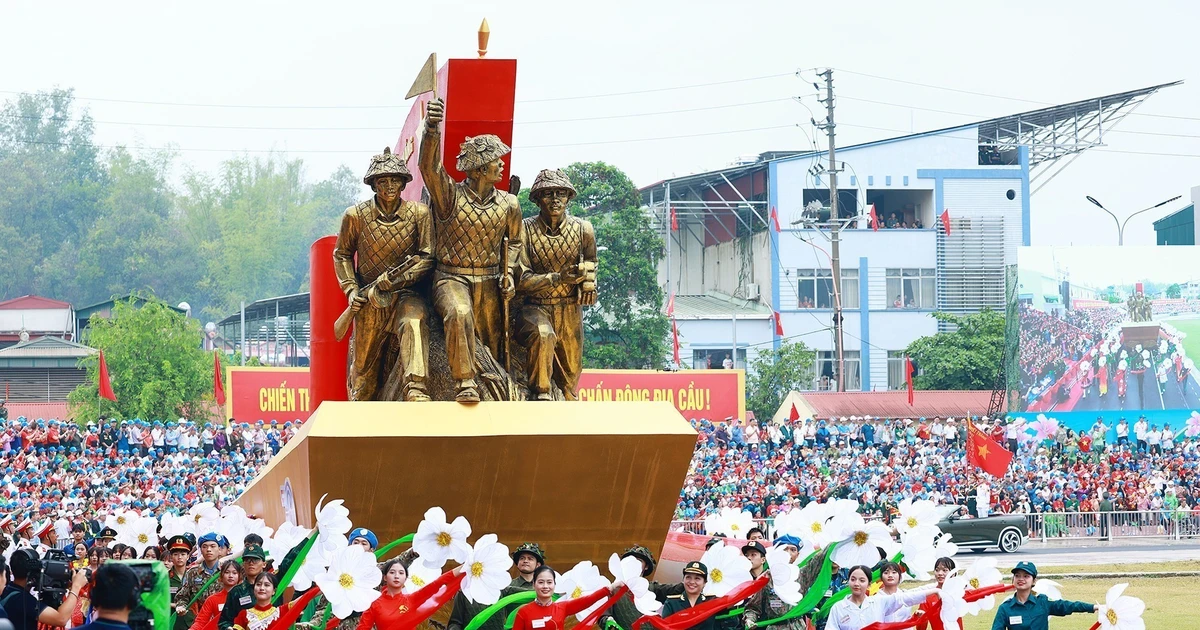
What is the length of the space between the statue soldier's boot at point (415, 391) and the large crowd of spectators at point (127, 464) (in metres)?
11.5

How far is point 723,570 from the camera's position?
8.16 m

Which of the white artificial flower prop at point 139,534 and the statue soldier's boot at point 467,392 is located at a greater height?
the statue soldier's boot at point 467,392

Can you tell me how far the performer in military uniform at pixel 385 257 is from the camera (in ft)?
38.3

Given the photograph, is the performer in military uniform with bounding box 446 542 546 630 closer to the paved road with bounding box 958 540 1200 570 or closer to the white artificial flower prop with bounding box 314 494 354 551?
the white artificial flower prop with bounding box 314 494 354 551

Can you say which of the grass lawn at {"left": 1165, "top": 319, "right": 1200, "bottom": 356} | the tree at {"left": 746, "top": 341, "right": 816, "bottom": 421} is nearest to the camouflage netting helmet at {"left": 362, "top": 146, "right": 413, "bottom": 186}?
the grass lawn at {"left": 1165, "top": 319, "right": 1200, "bottom": 356}

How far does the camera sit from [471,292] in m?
11.8

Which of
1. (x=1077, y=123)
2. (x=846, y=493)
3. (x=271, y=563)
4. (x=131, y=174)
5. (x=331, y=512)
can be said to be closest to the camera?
(x=331, y=512)

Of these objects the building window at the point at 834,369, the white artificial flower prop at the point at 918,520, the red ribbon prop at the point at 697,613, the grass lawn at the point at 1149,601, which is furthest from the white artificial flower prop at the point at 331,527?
the building window at the point at 834,369

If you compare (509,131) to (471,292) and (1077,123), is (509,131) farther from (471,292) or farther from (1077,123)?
(1077,123)

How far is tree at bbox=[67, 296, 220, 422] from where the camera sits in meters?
45.5

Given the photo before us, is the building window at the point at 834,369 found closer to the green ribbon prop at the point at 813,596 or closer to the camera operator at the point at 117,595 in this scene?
the green ribbon prop at the point at 813,596

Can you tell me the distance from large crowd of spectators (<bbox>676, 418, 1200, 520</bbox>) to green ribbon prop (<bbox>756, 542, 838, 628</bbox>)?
1738cm

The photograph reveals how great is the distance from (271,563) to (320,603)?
1.20ft

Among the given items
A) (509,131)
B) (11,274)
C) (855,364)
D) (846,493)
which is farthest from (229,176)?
(509,131)
